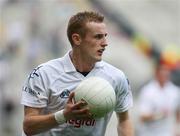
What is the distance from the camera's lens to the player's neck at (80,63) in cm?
767

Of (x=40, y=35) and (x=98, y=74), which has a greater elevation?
(x=98, y=74)

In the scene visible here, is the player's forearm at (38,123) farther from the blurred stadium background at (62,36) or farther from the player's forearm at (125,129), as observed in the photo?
the blurred stadium background at (62,36)

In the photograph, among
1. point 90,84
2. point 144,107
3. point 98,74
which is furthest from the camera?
point 144,107

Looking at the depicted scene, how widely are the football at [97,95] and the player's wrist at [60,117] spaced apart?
0.19 metres

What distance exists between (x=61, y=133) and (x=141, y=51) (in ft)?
53.1

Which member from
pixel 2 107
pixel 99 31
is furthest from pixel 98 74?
pixel 2 107

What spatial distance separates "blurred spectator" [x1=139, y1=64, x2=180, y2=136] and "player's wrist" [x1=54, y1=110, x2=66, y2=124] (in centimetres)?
673

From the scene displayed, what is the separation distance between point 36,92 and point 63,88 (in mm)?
242

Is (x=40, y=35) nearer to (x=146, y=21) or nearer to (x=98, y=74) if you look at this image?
(x=146, y=21)

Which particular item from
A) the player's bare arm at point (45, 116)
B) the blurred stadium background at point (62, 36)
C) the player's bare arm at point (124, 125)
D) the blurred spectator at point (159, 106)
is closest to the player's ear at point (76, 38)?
the player's bare arm at point (45, 116)

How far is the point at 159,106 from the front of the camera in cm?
1395

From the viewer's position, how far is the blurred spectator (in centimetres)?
1384

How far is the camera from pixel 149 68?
23641 millimetres

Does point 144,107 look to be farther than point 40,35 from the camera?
No
